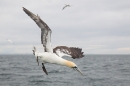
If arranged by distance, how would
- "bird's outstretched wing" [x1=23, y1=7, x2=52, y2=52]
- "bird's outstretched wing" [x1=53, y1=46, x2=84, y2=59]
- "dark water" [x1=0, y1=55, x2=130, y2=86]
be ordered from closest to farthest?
"bird's outstretched wing" [x1=23, y1=7, x2=52, y2=52], "bird's outstretched wing" [x1=53, y1=46, x2=84, y2=59], "dark water" [x1=0, y1=55, x2=130, y2=86]

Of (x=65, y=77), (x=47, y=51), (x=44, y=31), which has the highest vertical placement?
(x=44, y=31)

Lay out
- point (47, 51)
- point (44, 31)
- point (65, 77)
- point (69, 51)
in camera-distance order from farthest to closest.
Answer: point (65, 77) < point (69, 51) < point (47, 51) < point (44, 31)

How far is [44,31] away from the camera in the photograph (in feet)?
33.4

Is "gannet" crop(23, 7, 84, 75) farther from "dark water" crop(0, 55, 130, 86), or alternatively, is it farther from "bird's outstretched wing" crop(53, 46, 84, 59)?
"dark water" crop(0, 55, 130, 86)

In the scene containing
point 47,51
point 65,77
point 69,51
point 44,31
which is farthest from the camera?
point 65,77

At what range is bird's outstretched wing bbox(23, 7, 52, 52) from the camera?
984cm

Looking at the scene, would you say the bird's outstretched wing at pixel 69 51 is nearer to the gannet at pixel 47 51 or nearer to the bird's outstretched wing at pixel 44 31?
the gannet at pixel 47 51

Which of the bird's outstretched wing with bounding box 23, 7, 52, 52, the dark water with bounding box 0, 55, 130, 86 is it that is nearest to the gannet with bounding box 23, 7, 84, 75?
the bird's outstretched wing with bounding box 23, 7, 52, 52

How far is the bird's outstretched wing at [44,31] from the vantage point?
984 centimetres

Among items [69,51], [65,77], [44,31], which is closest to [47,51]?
[44,31]

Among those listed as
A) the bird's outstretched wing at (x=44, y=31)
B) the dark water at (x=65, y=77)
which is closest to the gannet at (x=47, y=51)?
the bird's outstretched wing at (x=44, y=31)

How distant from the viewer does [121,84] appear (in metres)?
40.4

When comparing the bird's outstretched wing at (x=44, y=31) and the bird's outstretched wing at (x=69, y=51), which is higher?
the bird's outstretched wing at (x=44, y=31)

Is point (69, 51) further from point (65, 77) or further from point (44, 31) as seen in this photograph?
point (65, 77)
